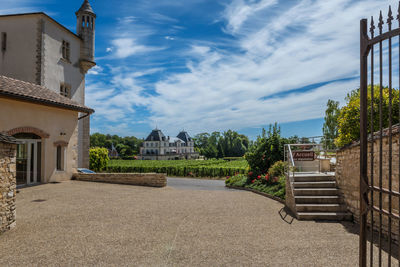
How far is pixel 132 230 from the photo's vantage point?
6.51 metres

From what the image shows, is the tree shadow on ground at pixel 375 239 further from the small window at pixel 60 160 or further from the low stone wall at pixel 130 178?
the small window at pixel 60 160

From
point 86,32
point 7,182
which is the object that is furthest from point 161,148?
point 7,182

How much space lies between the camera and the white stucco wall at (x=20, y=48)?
55.5 ft

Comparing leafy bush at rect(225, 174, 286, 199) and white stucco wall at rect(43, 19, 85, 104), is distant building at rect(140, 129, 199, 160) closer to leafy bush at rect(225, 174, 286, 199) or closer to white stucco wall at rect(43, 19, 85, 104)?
white stucco wall at rect(43, 19, 85, 104)

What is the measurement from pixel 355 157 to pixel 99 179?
1209cm

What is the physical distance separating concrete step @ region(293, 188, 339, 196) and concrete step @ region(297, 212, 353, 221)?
907 millimetres

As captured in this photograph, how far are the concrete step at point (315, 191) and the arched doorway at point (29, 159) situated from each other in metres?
11.2

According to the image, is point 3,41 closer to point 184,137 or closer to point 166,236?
point 166,236

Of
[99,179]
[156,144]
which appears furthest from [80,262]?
[156,144]

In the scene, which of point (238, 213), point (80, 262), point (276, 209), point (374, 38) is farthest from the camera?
point (276, 209)

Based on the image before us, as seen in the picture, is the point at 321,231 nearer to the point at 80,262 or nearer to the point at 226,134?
the point at 80,262

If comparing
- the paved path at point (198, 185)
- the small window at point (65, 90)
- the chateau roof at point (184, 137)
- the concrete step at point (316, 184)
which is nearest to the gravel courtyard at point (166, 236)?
the concrete step at point (316, 184)

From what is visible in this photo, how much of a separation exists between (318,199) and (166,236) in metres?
4.89

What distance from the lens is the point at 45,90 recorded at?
573 inches
